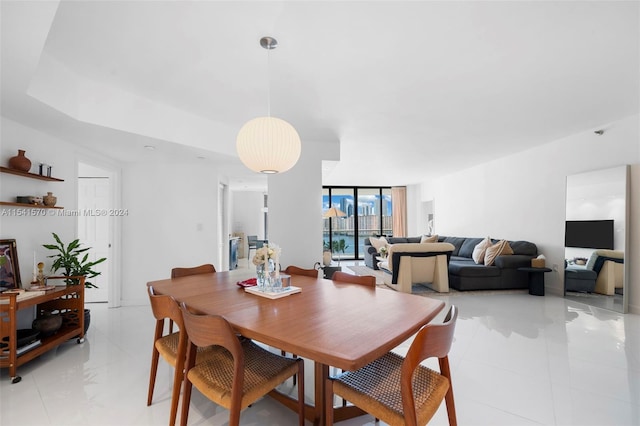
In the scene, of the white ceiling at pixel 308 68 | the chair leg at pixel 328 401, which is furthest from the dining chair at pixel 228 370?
the white ceiling at pixel 308 68

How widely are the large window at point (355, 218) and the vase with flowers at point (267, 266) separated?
748 centimetres

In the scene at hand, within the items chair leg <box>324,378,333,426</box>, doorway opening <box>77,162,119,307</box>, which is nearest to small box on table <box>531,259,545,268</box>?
chair leg <box>324,378,333,426</box>

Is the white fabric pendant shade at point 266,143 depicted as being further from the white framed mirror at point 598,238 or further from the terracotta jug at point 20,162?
the white framed mirror at point 598,238

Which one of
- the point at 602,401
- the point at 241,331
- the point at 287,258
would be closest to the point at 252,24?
the point at 241,331

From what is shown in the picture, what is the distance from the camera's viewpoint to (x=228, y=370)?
152 centimetres

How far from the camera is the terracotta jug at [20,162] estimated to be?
8.46 ft

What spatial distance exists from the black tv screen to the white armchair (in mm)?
1684

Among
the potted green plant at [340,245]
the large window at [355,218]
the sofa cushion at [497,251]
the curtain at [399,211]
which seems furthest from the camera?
the curtain at [399,211]

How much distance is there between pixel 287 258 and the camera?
168 inches

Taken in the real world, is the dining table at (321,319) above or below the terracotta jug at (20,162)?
below

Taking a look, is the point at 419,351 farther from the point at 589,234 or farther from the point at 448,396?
the point at 589,234

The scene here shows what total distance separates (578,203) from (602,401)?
3355 millimetres

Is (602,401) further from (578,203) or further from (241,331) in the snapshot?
(578,203)

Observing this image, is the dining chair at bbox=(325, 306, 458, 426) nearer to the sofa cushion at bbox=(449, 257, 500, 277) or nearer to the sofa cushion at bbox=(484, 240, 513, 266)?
the sofa cushion at bbox=(449, 257, 500, 277)
